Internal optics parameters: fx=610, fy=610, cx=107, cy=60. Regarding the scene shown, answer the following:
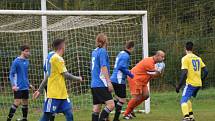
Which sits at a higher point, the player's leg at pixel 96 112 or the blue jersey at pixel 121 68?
the blue jersey at pixel 121 68

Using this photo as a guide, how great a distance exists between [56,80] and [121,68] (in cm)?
288

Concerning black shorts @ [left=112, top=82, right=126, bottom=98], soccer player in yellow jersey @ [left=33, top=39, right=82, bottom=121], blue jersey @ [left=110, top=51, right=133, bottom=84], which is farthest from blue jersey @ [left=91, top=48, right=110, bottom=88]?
black shorts @ [left=112, top=82, right=126, bottom=98]

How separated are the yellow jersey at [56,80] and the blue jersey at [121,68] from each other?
275 centimetres

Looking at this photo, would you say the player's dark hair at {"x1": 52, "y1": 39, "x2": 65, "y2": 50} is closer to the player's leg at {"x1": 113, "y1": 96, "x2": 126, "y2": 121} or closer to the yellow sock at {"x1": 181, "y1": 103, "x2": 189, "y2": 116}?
the player's leg at {"x1": 113, "y1": 96, "x2": 126, "y2": 121}

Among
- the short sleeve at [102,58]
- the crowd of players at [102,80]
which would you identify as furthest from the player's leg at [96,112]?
the short sleeve at [102,58]

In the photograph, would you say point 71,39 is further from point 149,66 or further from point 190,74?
point 190,74

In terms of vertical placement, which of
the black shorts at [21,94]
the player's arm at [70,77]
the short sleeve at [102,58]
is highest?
the short sleeve at [102,58]

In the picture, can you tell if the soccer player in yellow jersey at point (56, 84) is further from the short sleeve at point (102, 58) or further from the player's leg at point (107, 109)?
the player's leg at point (107, 109)

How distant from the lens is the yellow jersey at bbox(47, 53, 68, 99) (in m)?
11.0

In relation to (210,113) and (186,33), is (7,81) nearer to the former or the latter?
(210,113)

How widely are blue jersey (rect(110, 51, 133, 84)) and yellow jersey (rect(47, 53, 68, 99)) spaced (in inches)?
108

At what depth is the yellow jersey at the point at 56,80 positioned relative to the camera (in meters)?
11.0

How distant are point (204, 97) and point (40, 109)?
20.5ft

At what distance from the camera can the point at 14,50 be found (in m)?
17.6
